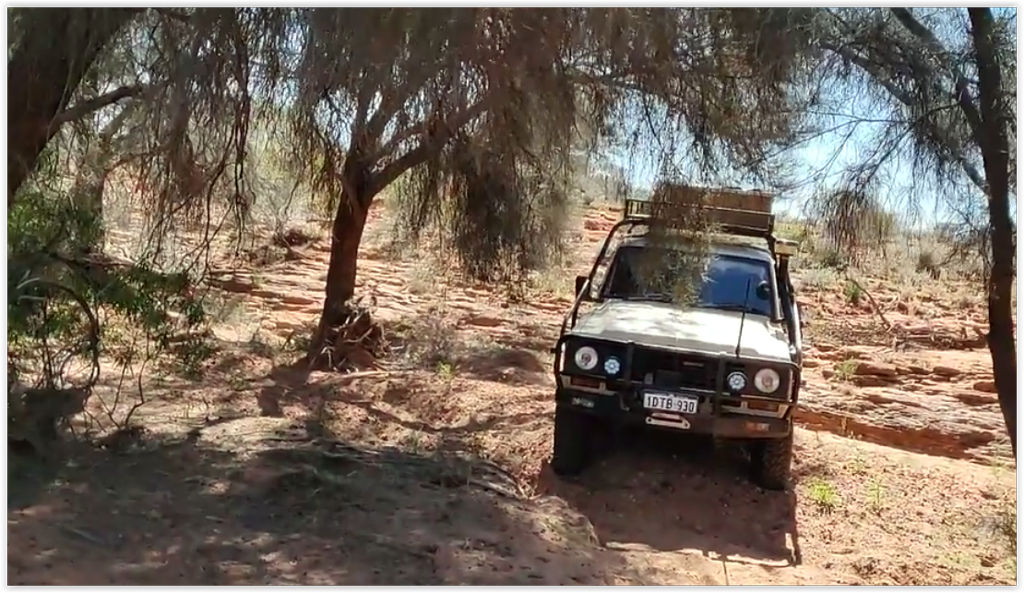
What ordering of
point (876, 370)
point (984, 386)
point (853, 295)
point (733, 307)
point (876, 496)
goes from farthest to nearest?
point (853, 295) → point (876, 370) → point (984, 386) → point (733, 307) → point (876, 496)

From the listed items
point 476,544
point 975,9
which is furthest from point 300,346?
point 975,9

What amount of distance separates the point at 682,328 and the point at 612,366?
67 centimetres

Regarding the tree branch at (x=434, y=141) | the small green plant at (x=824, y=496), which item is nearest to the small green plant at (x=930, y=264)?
the small green plant at (x=824, y=496)

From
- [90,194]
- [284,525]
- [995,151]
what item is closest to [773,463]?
[995,151]

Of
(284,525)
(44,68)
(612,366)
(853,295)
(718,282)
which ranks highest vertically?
(44,68)

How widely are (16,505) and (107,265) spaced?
1.80 metres

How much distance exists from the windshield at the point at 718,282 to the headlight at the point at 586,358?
1227 millimetres

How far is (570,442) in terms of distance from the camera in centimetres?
641

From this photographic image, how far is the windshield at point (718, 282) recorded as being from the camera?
698 cm

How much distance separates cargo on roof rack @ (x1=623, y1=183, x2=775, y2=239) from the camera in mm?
6004

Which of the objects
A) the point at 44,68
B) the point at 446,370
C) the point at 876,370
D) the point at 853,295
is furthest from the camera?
the point at 853,295

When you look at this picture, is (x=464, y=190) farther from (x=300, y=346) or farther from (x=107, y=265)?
(x=300, y=346)

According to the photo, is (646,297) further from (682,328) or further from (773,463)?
(773,463)

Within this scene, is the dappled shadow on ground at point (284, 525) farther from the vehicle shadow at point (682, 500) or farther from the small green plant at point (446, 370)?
the small green plant at point (446, 370)
